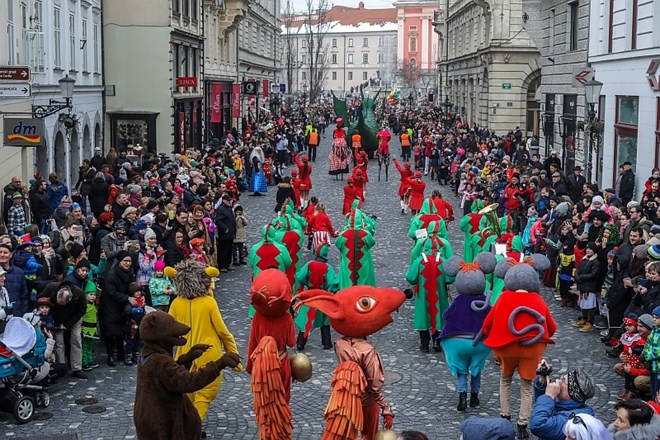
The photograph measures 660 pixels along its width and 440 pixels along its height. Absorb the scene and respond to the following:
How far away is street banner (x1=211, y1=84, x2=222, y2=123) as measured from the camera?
46.2 meters

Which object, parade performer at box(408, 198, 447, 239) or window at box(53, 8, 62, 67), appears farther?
window at box(53, 8, 62, 67)

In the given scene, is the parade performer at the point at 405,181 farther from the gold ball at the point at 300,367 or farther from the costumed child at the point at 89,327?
the gold ball at the point at 300,367

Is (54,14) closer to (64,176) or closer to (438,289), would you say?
(64,176)

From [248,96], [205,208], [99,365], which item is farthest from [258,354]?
[248,96]

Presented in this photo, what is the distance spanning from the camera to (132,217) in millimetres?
14172

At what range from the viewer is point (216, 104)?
47000 mm

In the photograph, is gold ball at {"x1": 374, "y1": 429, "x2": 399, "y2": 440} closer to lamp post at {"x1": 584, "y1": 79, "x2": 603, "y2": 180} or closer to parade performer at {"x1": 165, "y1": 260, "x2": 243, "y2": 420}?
parade performer at {"x1": 165, "y1": 260, "x2": 243, "y2": 420}

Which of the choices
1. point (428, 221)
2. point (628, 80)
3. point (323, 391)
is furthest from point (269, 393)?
point (628, 80)

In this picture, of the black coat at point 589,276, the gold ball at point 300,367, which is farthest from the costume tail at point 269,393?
the black coat at point 589,276

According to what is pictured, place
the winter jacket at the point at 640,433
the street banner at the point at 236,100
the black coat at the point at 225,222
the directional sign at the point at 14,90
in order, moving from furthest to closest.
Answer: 1. the street banner at the point at 236,100
2. the black coat at the point at 225,222
3. the directional sign at the point at 14,90
4. the winter jacket at the point at 640,433

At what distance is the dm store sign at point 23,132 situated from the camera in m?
18.6

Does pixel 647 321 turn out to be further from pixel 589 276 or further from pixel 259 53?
pixel 259 53

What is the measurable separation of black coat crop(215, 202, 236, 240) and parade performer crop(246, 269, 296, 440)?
9394mm

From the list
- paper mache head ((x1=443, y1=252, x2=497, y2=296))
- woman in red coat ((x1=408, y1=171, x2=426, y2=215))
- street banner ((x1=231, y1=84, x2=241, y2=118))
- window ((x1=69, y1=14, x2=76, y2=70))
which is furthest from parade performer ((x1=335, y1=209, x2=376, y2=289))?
street banner ((x1=231, y1=84, x2=241, y2=118))
